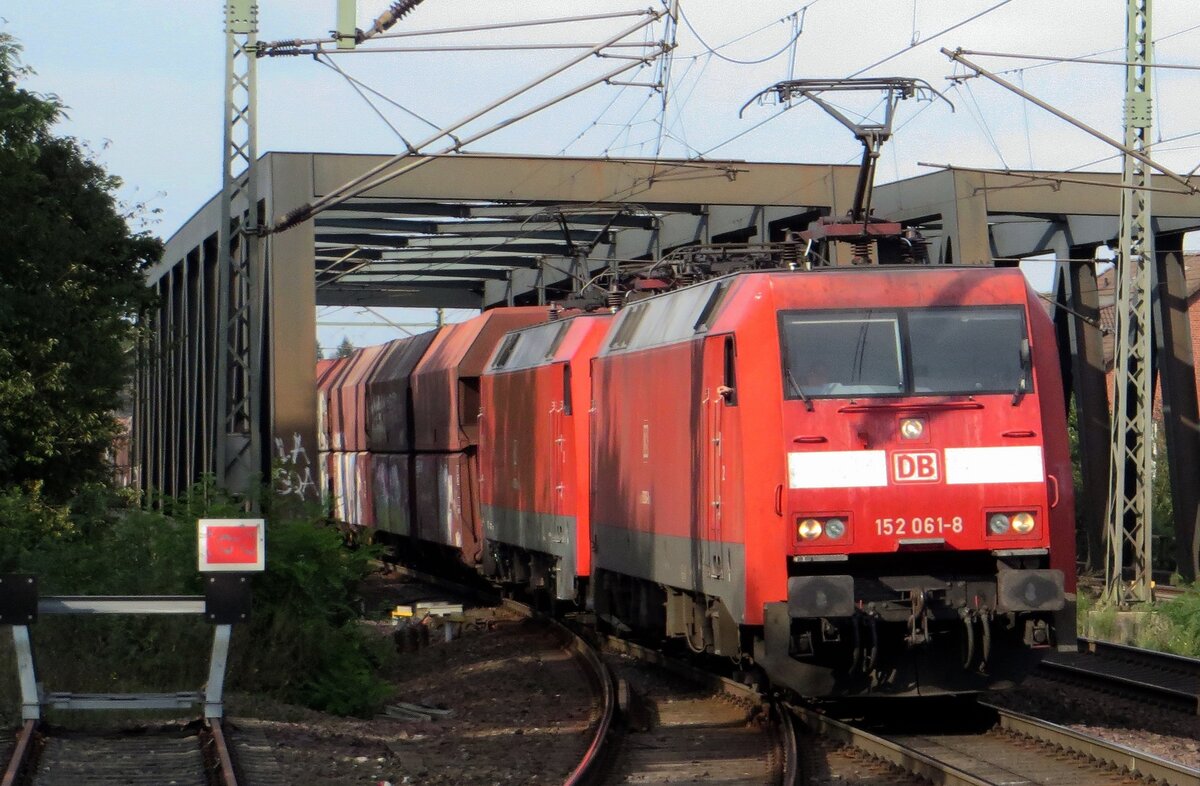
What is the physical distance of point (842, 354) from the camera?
11.2 m

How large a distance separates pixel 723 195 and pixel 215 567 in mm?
15073

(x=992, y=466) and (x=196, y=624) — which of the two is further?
(x=196, y=624)

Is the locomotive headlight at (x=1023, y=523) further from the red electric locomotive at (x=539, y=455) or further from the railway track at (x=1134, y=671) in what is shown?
the red electric locomotive at (x=539, y=455)

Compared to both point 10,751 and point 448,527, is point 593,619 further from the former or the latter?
point 10,751

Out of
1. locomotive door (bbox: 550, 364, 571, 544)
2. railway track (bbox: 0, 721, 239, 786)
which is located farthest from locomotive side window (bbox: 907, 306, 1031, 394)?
locomotive door (bbox: 550, 364, 571, 544)

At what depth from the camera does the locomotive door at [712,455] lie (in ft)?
38.3

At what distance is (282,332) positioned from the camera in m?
22.0

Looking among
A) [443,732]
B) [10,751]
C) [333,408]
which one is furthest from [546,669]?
[333,408]

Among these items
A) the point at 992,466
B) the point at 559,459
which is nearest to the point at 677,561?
the point at 992,466

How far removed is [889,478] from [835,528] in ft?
1.66

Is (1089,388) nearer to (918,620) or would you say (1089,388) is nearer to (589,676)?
(589,676)

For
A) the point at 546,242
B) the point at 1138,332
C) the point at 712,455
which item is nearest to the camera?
the point at 712,455

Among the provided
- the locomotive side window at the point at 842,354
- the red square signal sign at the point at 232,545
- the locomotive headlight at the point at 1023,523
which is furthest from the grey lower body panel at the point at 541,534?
the red square signal sign at the point at 232,545

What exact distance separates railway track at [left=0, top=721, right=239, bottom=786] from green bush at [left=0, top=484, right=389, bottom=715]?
1854 millimetres
